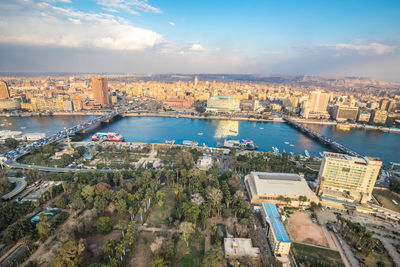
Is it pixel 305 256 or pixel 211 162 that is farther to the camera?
pixel 211 162

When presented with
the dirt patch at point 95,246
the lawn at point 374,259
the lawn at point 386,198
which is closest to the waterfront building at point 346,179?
the lawn at point 386,198

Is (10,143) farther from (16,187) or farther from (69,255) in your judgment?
(69,255)

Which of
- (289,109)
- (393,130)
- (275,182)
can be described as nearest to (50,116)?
(275,182)

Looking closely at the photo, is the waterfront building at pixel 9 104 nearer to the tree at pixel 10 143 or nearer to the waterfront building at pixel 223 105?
the tree at pixel 10 143

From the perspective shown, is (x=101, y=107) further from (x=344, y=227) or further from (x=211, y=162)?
(x=344, y=227)

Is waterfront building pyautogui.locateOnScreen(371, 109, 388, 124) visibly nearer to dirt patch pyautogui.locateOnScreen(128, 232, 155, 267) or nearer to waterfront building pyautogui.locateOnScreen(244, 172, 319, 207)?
waterfront building pyautogui.locateOnScreen(244, 172, 319, 207)

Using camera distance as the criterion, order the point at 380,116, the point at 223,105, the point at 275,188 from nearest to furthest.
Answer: the point at 275,188 → the point at 380,116 → the point at 223,105

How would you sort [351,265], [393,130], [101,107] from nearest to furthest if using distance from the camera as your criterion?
[351,265] < [393,130] < [101,107]

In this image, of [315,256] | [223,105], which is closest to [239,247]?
[315,256]
